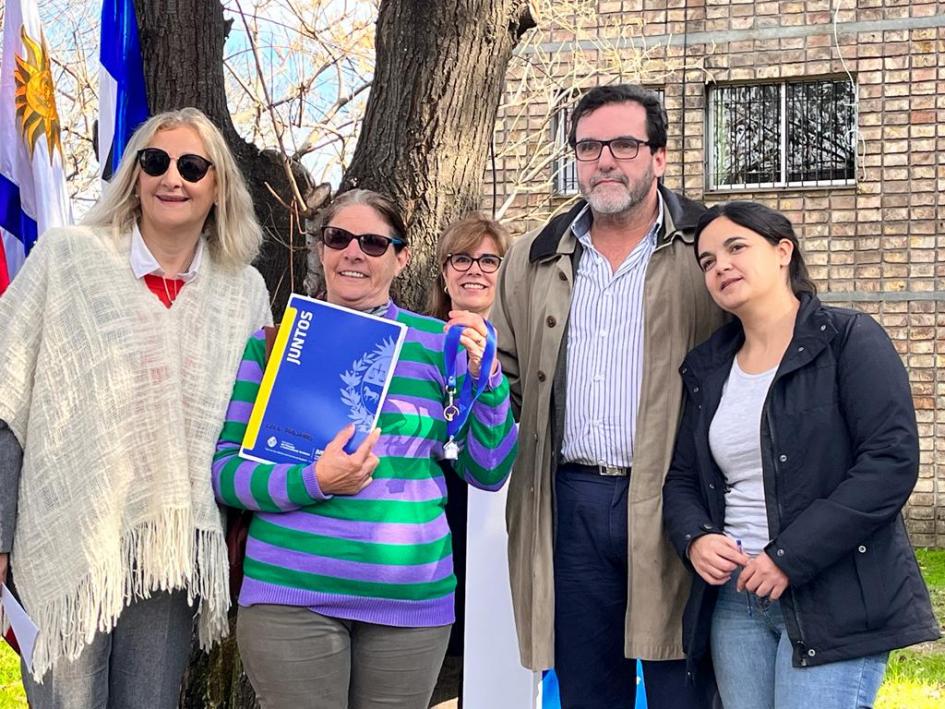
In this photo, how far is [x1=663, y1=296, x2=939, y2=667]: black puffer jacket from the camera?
280 centimetres

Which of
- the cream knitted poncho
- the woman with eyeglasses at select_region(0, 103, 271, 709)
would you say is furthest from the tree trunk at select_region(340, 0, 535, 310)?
the cream knitted poncho

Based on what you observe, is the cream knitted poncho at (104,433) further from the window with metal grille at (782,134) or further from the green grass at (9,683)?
the window with metal grille at (782,134)

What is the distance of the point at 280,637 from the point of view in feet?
9.68

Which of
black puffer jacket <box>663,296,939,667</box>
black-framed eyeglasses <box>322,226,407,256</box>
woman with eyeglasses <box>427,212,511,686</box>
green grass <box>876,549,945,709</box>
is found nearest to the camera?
black puffer jacket <box>663,296,939,667</box>

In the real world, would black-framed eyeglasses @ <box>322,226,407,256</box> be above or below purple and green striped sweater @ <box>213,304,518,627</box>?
above

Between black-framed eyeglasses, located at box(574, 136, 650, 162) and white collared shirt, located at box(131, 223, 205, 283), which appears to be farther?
black-framed eyeglasses, located at box(574, 136, 650, 162)

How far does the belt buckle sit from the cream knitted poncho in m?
1.11

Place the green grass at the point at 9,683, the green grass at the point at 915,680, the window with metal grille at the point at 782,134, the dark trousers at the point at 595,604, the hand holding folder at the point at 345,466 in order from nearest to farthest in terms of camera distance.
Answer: the hand holding folder at the point at 345,466 → the dark trousers at the point at 595,604 → the green grass at the point at 915,680 → the green grass at the point at 9,683 → the window with metal grille at the point at 782,134

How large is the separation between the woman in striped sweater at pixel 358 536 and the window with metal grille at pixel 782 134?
399 inches

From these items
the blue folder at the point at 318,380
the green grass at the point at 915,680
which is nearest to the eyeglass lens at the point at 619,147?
the blue folder at the point at 318,380

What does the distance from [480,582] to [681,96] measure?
31.4 feet

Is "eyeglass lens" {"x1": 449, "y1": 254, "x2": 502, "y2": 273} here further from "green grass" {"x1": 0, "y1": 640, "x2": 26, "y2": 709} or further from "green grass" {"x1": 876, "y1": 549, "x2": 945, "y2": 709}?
"green grass" {"x1": 0, "y1": 640, "x2": 26, "y2": 709}

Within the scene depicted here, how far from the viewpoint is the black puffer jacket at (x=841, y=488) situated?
2.80 metres

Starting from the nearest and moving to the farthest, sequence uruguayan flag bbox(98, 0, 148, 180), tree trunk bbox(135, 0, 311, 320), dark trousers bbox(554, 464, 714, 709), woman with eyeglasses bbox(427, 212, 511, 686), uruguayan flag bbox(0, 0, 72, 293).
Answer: dark trousers bbox(554, 464, 714, 709) < woman with eyeglasses bbox(427, 212, 511, 686) < tree trunk bbox(135, 0, 311, 320) < uruguayan flag bbox(98, 0, 148, 180) < uruguayan flag bbox(0, 0, 72, 293)
